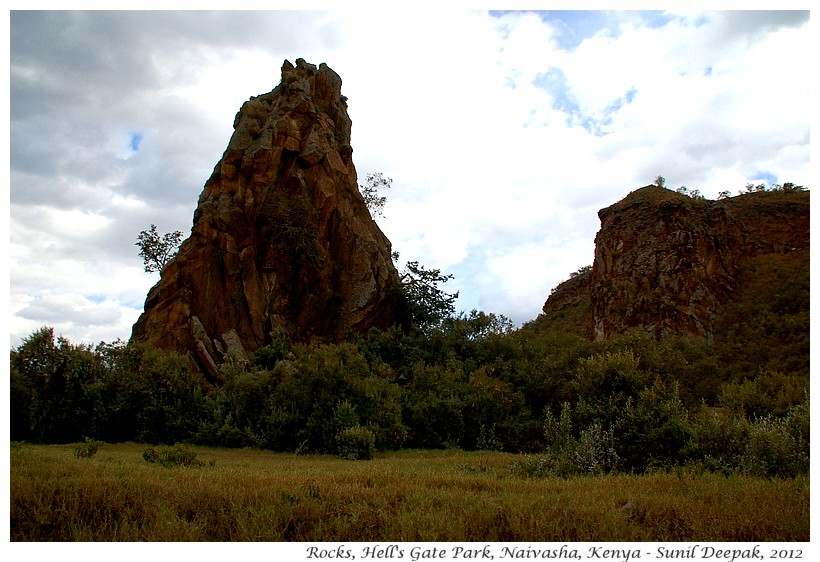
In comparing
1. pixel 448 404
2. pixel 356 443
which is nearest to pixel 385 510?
pixel 356 443

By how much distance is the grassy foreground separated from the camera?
7.28 m

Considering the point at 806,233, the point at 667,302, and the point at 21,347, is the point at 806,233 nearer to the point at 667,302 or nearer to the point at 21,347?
the point at 667,302

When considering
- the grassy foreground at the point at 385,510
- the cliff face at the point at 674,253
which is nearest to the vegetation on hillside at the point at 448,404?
the grassy foreground at the point at 385,510

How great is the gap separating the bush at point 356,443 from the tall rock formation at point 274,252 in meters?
15.8

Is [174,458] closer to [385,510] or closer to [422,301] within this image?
[385,510]

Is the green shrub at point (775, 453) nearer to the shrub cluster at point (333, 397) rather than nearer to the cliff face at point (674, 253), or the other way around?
the shrub cluster at point (333, 397)

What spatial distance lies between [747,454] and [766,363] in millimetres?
31342

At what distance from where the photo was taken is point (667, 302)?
46.8 meters

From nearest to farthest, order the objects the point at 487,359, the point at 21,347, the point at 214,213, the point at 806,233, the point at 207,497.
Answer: the point at 207,497
the point at 21,347
the point at 487,359
the point at 214,213
the point at 806,233

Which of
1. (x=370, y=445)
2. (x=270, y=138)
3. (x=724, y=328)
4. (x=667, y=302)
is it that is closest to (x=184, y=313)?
(x=270, y=138)

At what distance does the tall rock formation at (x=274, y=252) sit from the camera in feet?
116

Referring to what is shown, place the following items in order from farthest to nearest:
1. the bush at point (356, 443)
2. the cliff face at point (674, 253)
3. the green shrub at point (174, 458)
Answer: the cliff face at point (674, 253), the bush at point (356, 443), the green shrub at point (174, 458)

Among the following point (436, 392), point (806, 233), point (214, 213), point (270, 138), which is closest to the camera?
point (436, 392)

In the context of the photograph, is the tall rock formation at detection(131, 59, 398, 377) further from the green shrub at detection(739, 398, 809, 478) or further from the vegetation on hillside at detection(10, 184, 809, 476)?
the green shrub at detection(739, 398, 809, 478)
